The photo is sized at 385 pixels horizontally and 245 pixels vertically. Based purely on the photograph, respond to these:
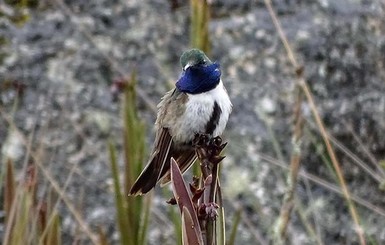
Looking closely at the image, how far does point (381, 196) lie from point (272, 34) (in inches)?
25.7

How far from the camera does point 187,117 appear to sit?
1.47 m

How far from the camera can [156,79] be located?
283 cm

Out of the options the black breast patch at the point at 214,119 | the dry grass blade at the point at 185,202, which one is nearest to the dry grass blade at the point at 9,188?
the black breast patch at the point at 214,119

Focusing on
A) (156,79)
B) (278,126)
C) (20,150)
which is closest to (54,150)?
(20,150)

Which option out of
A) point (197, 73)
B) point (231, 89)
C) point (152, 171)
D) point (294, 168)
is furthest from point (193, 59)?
point (231, 89)

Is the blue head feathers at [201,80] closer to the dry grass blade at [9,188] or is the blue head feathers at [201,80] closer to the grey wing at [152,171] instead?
the grey wing at [152,171]

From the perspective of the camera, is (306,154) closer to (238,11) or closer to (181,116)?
(238,11)

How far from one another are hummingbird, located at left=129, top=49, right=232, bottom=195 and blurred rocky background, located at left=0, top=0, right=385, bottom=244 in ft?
3.44

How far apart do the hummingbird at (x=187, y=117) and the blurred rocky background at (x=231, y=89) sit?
3.44 ft

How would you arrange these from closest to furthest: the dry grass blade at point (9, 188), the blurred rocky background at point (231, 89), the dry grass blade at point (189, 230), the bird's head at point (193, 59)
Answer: the dry grass blade at point (189, 230)
the bird's head at point (193, 59)
the dry grass blade at point (9, 188)
the blurred rocky background at point (231, 89)

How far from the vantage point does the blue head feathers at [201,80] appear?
1447mm

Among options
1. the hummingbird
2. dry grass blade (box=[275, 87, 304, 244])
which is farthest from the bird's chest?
dry grass blade (box=[275, 87, 304, 244])

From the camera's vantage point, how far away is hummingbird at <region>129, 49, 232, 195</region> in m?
1.44

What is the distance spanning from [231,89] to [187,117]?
1.33 metres
